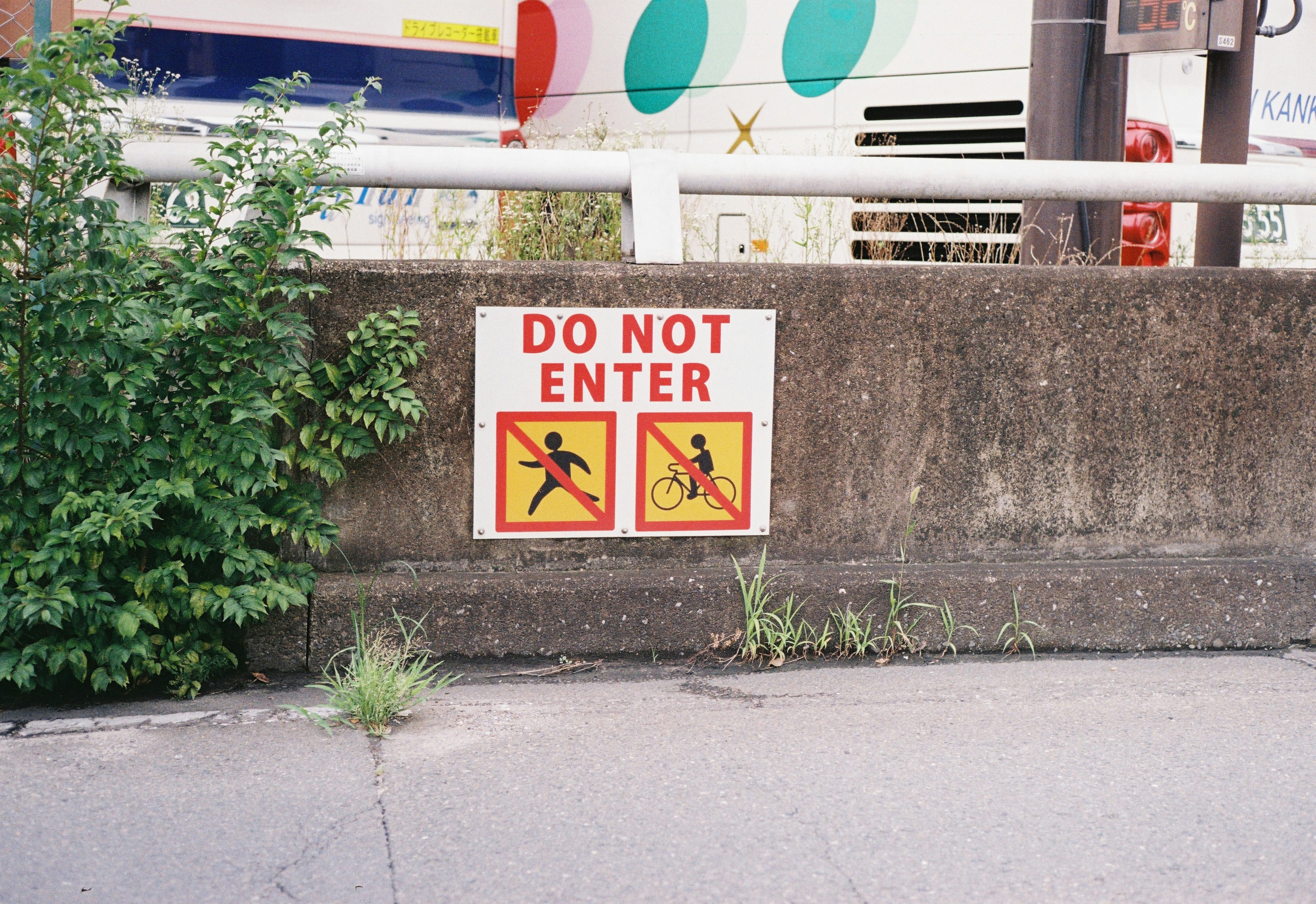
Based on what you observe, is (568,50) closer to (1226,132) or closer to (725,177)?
(1226,132)

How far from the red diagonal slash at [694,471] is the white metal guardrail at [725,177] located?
56 cm

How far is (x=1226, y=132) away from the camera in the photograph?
5.48 m

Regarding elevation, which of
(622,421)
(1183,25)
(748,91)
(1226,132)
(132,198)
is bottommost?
(622,421)

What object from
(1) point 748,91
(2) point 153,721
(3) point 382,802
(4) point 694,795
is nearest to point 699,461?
(4) point 694,795

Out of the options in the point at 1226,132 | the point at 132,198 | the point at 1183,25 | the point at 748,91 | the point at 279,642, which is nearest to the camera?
the point at 279,642

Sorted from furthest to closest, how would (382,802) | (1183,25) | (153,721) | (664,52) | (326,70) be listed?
(664,52) < (326,70) < (1183,25) < (153,721) < (382,802)

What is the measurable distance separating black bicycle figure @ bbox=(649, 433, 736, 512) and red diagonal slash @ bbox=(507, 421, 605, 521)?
0.61 feet

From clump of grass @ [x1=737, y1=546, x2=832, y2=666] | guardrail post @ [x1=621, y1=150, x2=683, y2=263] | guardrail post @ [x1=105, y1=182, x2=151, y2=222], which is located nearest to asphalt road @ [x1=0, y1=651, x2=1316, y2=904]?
clump of grass @ [x1=737, y1=546, x2=832, y2=666]

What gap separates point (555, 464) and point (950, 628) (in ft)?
4.53

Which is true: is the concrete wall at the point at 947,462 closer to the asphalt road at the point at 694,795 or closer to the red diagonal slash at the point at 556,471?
the red diagonal slash at the point at 556,471

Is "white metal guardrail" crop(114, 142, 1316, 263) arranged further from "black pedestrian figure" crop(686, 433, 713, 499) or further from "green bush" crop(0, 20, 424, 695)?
"black pedestrian figure" crop(686, 433, 713, 499)

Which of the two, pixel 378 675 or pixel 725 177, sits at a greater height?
pixel 725 177

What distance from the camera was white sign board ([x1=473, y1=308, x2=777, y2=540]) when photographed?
405 centimetres

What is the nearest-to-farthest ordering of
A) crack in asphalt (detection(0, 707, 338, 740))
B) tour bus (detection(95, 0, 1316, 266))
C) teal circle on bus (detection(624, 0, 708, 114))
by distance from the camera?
crack in asphalt (detection(0, 707, 338, 740))
tour bus (detection(95, 0, 1316, 266))
teal circle on bus (detection(624, 0, 708, 114))
